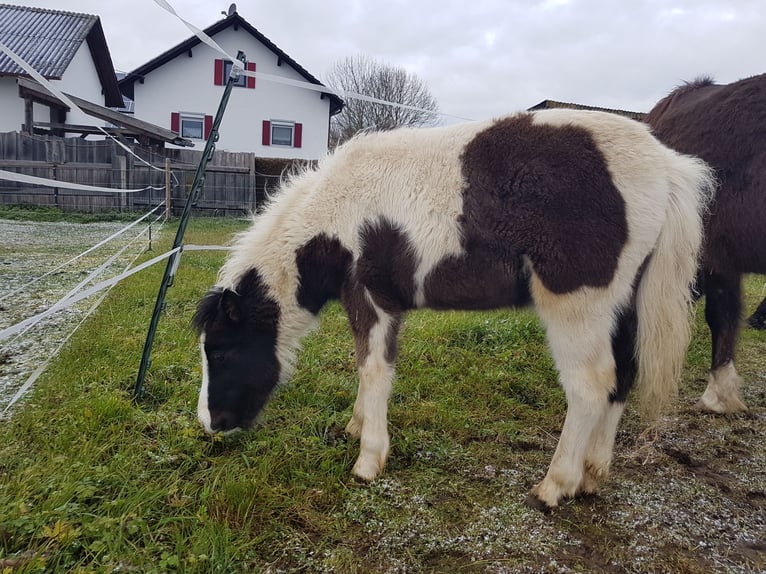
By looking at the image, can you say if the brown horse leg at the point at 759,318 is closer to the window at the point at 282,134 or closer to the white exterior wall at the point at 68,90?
the white exterior wall at the point at 68,90

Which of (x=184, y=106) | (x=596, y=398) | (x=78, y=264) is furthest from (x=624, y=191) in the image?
(x=184, y=106)

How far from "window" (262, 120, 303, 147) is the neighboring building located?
24.6ft

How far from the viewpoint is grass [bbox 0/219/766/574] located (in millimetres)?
2008

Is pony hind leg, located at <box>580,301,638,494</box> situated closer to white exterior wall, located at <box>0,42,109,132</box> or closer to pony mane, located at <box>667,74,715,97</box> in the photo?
pony mane, located at <box>667,74,715,97</box>

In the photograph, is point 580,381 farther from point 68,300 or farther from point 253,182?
point 253,182

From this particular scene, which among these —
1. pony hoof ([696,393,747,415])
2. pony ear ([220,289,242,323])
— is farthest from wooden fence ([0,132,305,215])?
pony hoof ([696,393,747,415])

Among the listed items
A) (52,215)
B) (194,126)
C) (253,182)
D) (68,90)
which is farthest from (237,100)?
(52,215)

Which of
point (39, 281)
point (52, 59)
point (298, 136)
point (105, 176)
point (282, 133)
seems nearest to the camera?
point (39, 281)

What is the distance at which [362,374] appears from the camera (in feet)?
9.09

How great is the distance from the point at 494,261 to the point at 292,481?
1.51 meters

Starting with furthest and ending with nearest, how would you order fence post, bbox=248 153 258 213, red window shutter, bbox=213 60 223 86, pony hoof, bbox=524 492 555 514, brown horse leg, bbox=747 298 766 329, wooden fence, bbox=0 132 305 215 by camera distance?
red window shutter, bbox=213 60 223 86
fence post, bbox=248 153 258 213
wooden fence, bbox=0 132 305 215
brown horse leg, bbox=747 298 766 329
pony hoof, bbox=524 492 555 514

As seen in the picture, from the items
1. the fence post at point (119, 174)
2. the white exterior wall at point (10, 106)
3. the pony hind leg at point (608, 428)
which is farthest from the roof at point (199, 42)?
the pony hind leg at point (608, 428)

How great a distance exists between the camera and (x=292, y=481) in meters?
2.52

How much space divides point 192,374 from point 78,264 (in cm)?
506
